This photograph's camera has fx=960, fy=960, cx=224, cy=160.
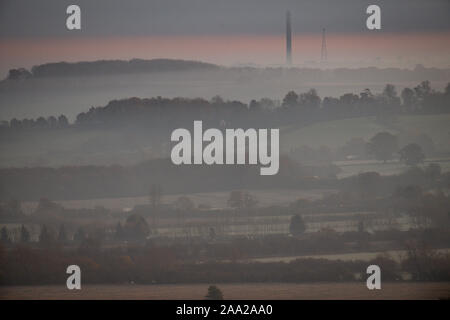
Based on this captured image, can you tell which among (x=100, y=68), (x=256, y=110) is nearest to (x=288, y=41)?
(x=256, y=110)

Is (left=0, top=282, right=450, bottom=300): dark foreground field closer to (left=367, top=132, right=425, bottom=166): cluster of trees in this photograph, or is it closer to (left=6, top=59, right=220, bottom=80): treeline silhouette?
(left=367, top=132, right=425, bottom=166): cluster of trees

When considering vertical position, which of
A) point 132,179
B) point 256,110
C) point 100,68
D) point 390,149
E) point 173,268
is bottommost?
point 173,268

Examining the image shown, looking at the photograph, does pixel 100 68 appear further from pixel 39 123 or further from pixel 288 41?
pixel 288 41

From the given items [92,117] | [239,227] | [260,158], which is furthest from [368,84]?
[92,117]

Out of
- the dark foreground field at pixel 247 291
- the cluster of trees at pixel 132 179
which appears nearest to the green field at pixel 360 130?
the cluster of trees at pixel 132 179

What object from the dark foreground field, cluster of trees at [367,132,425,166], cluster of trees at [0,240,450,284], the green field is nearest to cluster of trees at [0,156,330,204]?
the green field
